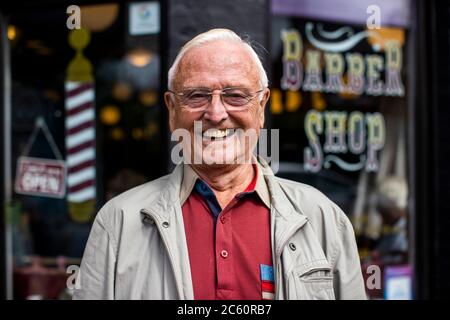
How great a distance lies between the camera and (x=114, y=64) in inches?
210

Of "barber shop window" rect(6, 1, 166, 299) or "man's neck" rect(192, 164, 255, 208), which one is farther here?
"barber shop window" rect(6, 1, 166, 299)

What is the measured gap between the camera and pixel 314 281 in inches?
97.3

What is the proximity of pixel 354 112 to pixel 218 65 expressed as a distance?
3119 millimetres

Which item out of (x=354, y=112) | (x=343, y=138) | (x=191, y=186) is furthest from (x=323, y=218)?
(x=354, y=112)

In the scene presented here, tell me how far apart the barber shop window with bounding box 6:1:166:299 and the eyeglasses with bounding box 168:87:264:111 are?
276 cm

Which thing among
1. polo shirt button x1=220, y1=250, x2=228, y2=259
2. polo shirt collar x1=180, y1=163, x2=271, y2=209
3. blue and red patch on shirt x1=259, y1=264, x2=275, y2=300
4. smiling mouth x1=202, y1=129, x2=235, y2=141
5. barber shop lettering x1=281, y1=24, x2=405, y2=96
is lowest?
blue and red patch on shirt x1=259, y1=264, x2=275, y2=300

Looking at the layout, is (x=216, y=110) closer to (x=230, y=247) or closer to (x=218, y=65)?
(x=218, y=65)

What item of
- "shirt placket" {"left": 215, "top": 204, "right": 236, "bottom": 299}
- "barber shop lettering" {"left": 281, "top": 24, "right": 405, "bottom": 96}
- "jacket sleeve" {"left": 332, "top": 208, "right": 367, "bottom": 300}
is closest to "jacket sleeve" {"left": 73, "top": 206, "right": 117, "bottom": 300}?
"shirt placket" {"left": 215, "top": 204, "right": 236, "bottom": 299}

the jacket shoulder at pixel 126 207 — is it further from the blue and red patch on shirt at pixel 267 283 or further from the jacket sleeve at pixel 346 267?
the jacket sleeve at pixel 346 267

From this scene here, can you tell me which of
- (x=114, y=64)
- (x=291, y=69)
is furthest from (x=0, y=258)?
(x=291, y=69)

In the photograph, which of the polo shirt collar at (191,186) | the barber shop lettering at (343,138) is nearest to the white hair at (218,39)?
the polo shirt collar at (191,186)

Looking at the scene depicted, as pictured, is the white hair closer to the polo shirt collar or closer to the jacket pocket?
the polo shirt collar

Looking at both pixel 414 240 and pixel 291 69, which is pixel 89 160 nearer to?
pixel 291 69

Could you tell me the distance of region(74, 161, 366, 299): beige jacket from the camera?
2.42 meters
